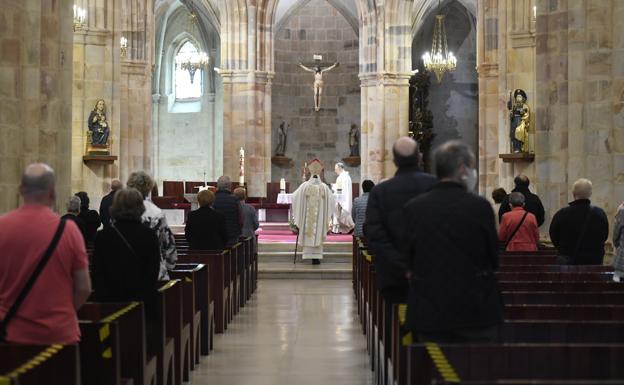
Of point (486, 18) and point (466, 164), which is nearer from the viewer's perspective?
point (466, 164)

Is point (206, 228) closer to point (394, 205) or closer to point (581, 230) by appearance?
point (581, 230)

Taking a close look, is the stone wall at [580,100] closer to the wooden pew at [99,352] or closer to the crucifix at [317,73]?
the wooden pew at [99,352]

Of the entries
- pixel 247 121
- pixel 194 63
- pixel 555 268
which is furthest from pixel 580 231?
pixel 194 63

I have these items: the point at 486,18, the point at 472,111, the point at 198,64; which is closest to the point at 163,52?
the point at 198,64

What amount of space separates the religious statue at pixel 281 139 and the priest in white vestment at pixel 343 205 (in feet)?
41.5

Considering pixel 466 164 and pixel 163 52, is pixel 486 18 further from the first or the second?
pixel 466 164

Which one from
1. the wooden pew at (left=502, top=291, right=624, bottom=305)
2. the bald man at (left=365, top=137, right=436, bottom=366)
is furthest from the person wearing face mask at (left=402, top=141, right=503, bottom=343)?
the wooden pew at (left=502, top=291, right=624, bottom=305)

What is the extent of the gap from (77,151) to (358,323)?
34.6ft

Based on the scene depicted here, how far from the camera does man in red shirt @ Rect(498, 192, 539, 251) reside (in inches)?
448

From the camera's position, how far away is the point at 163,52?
1665 inches

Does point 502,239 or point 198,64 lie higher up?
point 198,64

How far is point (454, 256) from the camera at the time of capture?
5.18 meters

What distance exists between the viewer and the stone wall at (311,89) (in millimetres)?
39188

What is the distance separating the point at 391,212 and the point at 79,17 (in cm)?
1619
